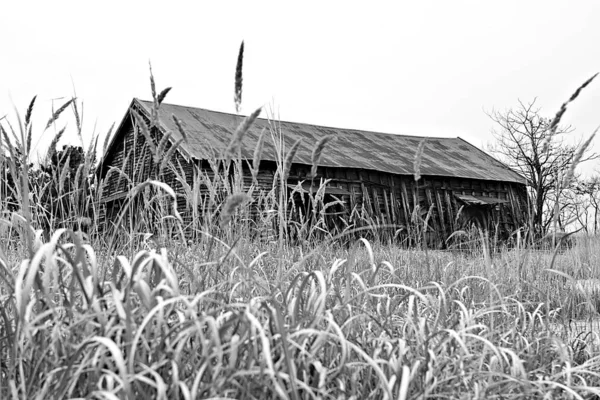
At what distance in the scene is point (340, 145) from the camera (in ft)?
71.1

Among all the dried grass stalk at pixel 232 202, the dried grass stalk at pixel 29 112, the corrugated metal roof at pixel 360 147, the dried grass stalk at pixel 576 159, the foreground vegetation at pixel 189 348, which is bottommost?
the foreground vegetation at pixel 189 348

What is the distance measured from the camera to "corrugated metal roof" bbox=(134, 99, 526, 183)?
18.2 m

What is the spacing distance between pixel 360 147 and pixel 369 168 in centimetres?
286

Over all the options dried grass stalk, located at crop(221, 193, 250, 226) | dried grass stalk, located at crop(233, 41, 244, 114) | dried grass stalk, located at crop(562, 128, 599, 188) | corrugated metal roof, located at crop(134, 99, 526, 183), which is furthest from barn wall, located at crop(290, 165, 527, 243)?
dried grass stalk, located at crop(221, 193, 250, 226)

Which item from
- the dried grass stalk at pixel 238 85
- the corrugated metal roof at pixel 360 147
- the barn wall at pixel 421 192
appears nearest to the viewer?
the dried grass stalk at pixel 238 85

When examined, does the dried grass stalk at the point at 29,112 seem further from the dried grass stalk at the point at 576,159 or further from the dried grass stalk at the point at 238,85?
the dried grass stalk at the point at 576,159

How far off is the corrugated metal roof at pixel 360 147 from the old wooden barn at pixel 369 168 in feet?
0.10

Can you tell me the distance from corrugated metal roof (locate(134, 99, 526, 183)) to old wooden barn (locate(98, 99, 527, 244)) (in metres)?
0.03

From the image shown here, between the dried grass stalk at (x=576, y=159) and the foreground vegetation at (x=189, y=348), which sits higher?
the dried grass stalk at (x=576, y=159)

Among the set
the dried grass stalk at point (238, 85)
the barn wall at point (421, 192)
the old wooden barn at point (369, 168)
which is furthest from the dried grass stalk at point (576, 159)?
the barn wall at point (421, 192)

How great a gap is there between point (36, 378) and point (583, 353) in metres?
2.40

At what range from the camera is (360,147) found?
22234 millimetres

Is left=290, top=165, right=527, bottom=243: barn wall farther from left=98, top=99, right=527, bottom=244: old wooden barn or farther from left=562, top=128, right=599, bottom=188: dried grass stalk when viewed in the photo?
left=562, top=128, right=599, bottom=188: dried grass stalk

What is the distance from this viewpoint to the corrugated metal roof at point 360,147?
18.2 meters
